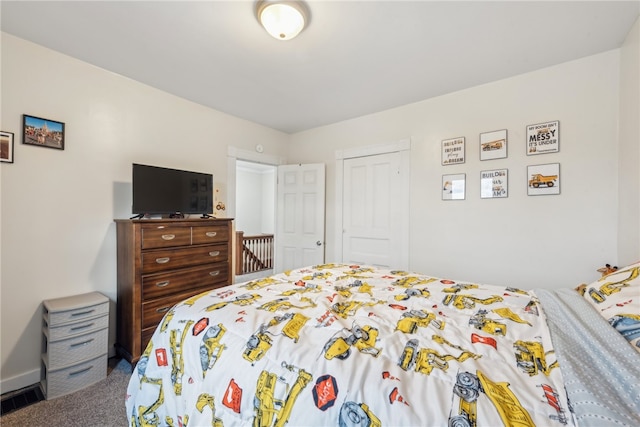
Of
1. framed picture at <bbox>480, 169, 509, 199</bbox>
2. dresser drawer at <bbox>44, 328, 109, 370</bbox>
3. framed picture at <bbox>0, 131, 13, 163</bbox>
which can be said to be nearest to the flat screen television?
framed picture at <bbox>0, 131, 13, 163</bbox>

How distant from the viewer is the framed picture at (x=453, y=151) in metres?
2.75

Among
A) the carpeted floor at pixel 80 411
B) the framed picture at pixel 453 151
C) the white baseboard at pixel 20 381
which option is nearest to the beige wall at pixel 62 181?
the white baseboard at pixel 20 381

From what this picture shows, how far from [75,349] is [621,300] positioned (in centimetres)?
314

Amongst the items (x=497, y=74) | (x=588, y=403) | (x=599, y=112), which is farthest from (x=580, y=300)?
(x=497, y=74)

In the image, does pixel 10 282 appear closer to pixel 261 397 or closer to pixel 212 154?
pixel 212 154

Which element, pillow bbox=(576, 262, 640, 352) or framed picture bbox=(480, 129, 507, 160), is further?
framed picture bbox=(480, 129, 507, 160)

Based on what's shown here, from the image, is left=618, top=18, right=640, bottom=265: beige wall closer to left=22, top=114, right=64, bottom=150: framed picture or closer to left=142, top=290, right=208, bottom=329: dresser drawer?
left=142, top=290, right=208, bottom=329: dresser drawer

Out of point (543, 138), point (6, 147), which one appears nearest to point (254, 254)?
point (6, 147)

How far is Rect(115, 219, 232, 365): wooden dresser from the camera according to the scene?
85.0 inches

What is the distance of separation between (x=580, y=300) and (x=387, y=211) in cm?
215

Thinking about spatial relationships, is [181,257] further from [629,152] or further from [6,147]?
[629,152]

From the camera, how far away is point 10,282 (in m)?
1.93

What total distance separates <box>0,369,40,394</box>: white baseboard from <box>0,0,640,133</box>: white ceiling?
2466 millimetres

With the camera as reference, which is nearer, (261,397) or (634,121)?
(261,397)
